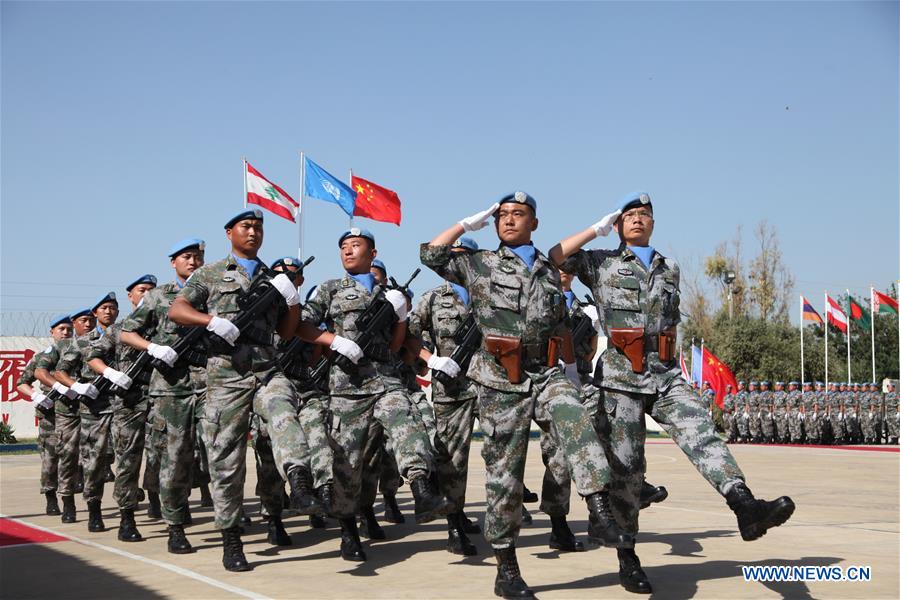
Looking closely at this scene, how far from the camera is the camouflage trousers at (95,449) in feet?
31.4

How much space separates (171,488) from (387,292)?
2.50 meters

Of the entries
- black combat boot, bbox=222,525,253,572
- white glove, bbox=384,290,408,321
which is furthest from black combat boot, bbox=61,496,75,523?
white glove, bbox=384,290,408,321

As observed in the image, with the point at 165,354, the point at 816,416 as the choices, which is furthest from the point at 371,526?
the point at 816,416

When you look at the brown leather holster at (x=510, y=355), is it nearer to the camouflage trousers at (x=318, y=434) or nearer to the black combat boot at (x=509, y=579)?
the black combat boot at (x=509, y=579)

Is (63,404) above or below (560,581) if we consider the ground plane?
above

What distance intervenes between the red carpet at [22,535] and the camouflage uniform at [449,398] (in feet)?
12.4


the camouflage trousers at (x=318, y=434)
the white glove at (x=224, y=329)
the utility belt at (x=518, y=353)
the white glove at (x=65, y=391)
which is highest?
the white glove at (x=224, y=329)

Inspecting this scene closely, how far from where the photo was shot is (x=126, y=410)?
948cm

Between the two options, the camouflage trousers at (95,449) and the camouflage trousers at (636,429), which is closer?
the camouflage trousers at (636,429)

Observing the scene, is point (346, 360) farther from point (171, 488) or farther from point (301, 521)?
point (301, 521)

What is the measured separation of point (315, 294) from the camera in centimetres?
816

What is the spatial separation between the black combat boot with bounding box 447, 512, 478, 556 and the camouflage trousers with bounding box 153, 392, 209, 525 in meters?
2.21

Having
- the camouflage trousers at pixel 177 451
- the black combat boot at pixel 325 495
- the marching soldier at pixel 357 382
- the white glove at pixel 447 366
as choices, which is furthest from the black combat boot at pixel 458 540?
the camouflage trousers at pixel 177 451

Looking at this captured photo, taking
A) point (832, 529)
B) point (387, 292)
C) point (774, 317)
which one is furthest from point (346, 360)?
point (774, 317)
